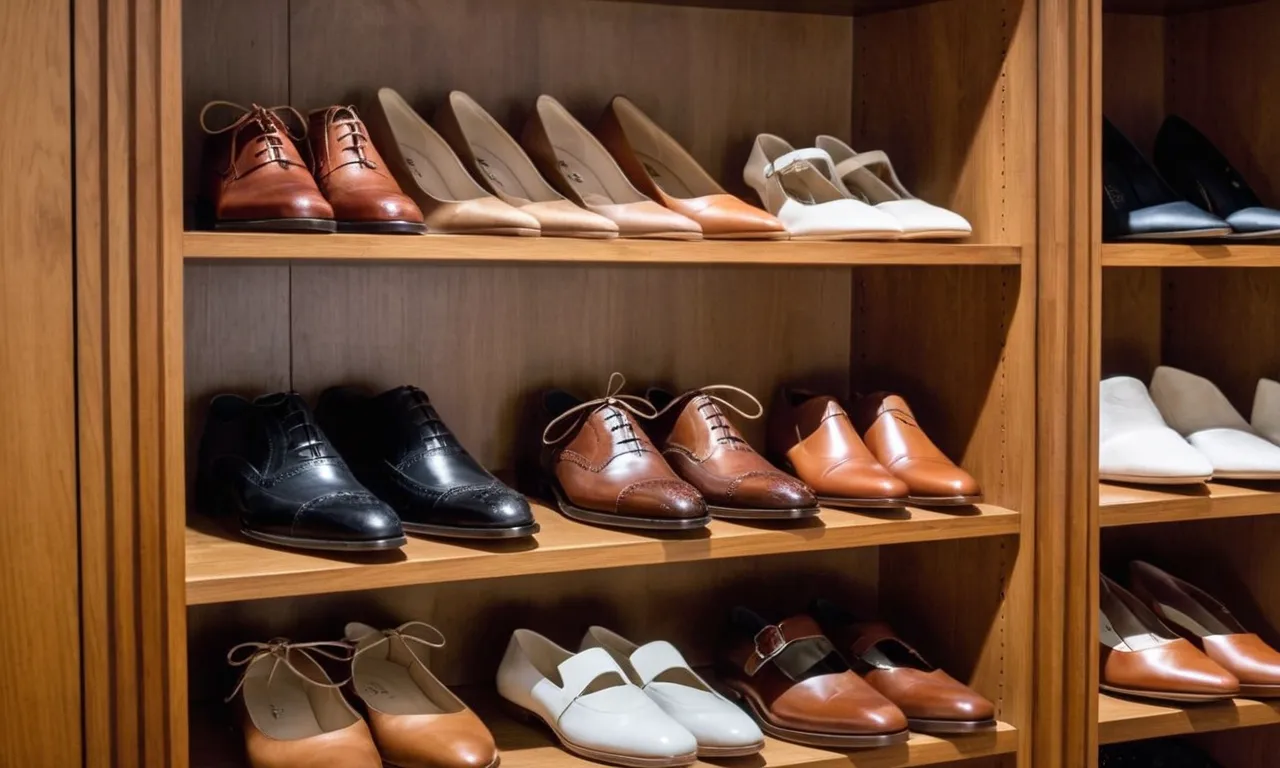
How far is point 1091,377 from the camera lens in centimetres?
179

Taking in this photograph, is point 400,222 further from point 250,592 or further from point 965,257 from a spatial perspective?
point 965,257

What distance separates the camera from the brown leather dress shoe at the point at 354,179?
1.50 meters

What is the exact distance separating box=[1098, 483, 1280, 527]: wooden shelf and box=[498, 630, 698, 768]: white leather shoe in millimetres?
669

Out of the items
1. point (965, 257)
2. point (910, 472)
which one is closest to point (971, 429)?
point (910, 472)

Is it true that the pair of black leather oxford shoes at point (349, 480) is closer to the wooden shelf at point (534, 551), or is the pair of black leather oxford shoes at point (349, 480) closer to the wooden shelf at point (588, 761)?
the wooden shelf at point (534, 551)

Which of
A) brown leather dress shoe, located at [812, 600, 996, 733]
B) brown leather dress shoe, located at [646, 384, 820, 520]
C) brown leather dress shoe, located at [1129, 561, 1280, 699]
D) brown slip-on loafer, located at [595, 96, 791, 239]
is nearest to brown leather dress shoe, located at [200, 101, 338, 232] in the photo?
brown slip-on loafer, located at [595, 96, 791, 239]

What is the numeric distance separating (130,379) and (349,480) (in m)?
0.28

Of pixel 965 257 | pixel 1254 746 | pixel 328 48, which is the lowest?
pixel 1254 746

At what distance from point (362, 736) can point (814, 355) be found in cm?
93

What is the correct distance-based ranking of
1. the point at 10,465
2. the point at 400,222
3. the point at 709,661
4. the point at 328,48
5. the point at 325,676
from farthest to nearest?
the point at 709,661 → the point at 328,48 → the point at 325,676 → the point at 400,222 → the point at 10,465

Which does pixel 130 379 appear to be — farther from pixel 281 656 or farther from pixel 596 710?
pixel 596 710

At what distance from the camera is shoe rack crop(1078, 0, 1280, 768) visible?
212 cm

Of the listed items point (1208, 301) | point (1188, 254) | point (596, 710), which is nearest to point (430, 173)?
point (596, 710)

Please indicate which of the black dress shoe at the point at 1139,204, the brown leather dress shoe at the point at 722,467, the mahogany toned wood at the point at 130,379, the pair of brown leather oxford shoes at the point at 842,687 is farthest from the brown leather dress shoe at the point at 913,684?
the mahogany toned wood at the point at 130,379
